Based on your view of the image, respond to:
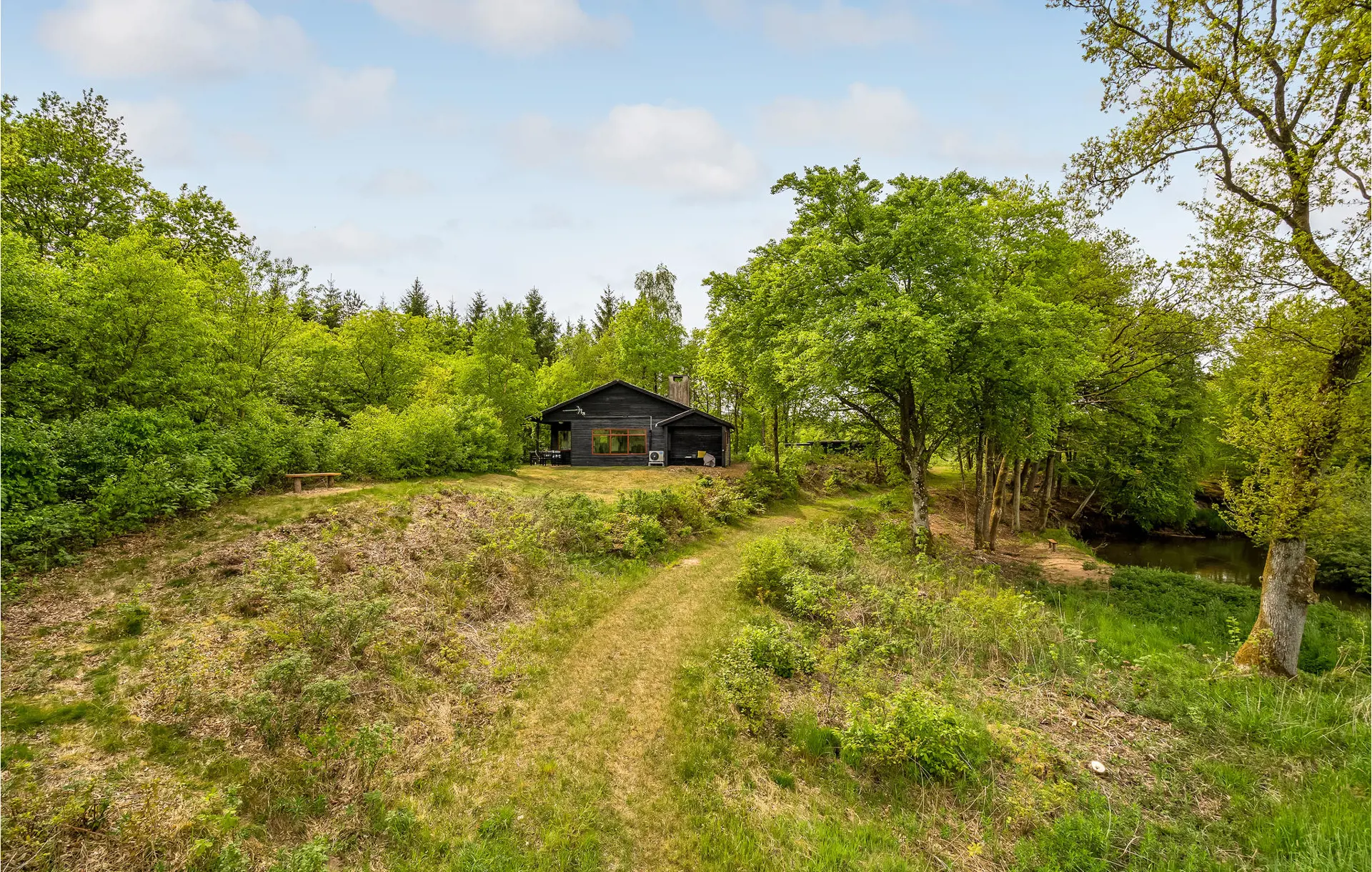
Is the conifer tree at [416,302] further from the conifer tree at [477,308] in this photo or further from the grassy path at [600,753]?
the grassy path at [600,753]

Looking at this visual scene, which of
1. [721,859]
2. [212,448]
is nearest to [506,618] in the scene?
[721,859]

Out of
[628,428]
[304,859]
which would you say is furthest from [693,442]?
[304,859]

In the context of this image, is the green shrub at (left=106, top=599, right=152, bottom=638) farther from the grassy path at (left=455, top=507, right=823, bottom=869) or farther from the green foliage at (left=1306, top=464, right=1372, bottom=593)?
the green foliage at (left=1306, top=464, right=1372, bottom=593)

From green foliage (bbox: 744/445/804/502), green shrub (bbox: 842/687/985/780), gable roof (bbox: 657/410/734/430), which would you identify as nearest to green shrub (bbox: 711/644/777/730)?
green shrub (bbox: 842/687/985/780)

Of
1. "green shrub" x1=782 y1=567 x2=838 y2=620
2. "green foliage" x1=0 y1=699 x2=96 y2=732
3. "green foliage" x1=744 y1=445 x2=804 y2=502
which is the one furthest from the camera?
"green foliage" x1=744 y1=445 x2=804 y2=502

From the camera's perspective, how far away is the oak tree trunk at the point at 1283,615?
23.5 ft

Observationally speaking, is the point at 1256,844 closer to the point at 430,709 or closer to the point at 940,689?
the point at 940,689

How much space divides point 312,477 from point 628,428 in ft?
51.0

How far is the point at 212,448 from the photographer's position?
35.1ft

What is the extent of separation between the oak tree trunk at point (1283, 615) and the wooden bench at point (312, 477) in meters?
19.5

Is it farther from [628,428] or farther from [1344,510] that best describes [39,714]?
[628,428]

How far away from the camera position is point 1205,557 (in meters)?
18.1

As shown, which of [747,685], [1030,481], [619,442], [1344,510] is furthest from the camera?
[619,442]

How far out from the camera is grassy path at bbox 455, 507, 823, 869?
4.19 meters
